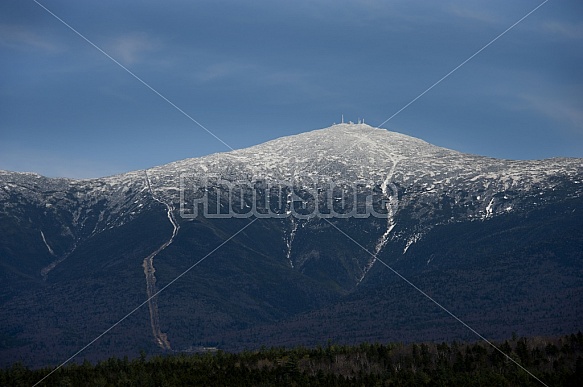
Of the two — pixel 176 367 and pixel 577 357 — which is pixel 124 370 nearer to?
pixel 176 367

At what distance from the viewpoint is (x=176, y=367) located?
289 feet

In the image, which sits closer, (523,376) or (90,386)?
(523,376)

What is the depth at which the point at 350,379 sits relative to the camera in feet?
259

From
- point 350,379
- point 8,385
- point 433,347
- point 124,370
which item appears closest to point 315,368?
point 350,379

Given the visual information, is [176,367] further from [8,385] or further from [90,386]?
[8,385]

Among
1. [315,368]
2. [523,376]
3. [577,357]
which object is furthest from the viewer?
[315,368]

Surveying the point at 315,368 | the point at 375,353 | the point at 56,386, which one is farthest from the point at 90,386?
the point at 375,353

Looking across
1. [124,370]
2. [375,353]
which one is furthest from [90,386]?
[375,353]

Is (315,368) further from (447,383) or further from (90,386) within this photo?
(90,386)

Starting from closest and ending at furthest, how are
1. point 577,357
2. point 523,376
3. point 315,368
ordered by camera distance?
point 523,376
point 577,357
point 315,368

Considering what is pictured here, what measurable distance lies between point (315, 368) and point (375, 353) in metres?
7.15

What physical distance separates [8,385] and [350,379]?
103 ft

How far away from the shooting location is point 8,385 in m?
80.2

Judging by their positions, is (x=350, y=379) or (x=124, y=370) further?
(x=124, y=370)
